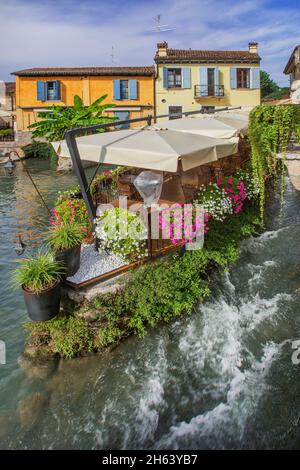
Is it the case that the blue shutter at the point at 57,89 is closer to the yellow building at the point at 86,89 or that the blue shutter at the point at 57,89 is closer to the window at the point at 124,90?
the yellow building at the point at 86,89

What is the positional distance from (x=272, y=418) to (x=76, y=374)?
2660mm

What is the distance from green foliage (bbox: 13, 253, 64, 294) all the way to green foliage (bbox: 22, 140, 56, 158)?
26.6 meters

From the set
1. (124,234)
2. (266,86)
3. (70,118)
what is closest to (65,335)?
(124,234)

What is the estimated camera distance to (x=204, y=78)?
31781 mm

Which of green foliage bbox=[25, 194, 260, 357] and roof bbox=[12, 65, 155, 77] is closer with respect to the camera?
green foliage bbox=[25, 194, 260, 357]

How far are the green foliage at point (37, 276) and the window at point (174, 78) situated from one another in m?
30.8

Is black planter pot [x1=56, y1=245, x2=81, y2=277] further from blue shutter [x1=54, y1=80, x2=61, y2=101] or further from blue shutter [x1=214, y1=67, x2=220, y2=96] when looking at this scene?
blue shutter [x1=214, y1=67, x2=220, y2=96]

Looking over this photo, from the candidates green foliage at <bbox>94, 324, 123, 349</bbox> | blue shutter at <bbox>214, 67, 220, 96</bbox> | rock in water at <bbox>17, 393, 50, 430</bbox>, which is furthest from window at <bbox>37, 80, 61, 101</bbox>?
rock in water at <bbox>17, 393, 50, 430</bbox>

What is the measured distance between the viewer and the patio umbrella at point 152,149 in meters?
5.70

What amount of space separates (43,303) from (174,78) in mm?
31629

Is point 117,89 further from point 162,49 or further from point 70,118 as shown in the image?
point 70,118

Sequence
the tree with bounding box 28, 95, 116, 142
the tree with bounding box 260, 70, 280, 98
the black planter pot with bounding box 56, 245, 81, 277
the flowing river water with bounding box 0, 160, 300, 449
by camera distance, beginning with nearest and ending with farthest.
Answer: the flowing river water with bounding box 0, 160, 300, 449 → the black planter pot with bounding box 56, 245, 81, 277 → the tree with bounding box 28, 95, 116, 142 → the tree with bounding box 260, 70, 280, 98

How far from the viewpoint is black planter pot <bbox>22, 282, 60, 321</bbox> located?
497cm
